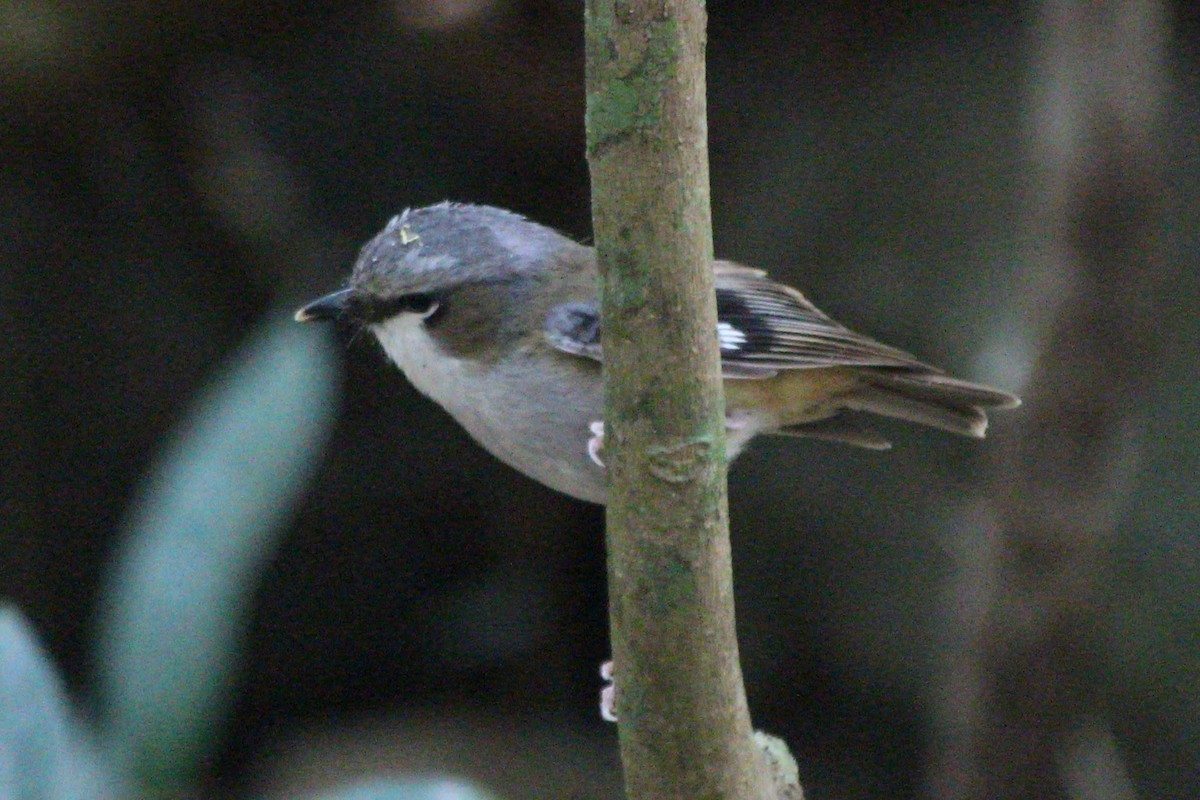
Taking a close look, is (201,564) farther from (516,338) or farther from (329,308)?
(516,338)

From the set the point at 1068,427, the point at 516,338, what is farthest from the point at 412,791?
the point at 1068,427

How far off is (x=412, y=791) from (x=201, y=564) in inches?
37.9

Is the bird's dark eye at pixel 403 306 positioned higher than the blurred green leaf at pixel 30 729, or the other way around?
the bird's dark eye at pixel 403 306

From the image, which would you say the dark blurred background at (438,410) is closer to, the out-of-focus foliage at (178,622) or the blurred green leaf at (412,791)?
the out-of-focus foliage at (178,622)

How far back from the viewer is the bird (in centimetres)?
337

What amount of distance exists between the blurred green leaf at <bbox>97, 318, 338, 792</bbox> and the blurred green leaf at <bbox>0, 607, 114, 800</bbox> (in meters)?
0.25

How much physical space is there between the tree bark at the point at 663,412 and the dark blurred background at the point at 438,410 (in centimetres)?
278

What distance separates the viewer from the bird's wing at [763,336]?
341 centimetres

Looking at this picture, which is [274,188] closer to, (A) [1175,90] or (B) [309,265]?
(B) [309,265]

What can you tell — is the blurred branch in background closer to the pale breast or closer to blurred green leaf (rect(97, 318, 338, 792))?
the pale breast

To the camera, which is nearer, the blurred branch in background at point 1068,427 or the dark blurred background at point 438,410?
the blurred branch in background at point 1068,427

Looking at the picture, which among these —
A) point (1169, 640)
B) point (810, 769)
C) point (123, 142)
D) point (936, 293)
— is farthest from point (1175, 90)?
point (123, 142)

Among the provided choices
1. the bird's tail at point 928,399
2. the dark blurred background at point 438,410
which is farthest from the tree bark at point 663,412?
the dark blurred background at point 438,410

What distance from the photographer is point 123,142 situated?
5.82m
